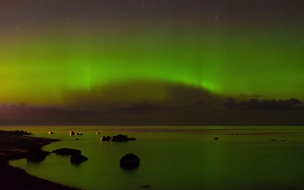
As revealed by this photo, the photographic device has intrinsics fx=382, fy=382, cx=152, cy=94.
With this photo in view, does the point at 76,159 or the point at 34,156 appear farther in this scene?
the point at 76,159

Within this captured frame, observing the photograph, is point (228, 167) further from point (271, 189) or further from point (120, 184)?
point (120, 184)

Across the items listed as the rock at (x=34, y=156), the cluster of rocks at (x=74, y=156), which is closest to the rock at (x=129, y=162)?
the cluster of rocks at (x=74, y=156)

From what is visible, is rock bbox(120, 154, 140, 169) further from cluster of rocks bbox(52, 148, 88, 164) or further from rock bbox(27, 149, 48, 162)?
rock bbox(27, 149, 48, 162)

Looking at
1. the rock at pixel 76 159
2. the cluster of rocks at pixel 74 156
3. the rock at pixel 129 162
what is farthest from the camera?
the cluster of rocks at pixel 74 156

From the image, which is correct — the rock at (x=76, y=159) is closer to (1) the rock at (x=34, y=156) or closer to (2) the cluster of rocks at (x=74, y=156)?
(2) the cluster of rocks at (x=74, y=156)

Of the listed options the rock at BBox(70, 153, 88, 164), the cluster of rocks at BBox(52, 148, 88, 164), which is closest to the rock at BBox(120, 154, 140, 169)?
the rock at BBox(70, 153, 88, 164)

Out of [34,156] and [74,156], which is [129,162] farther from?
[34,156]

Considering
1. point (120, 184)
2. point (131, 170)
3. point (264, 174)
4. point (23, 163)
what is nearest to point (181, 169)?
point (131, 170)

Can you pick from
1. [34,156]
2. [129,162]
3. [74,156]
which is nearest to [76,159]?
[74,156]

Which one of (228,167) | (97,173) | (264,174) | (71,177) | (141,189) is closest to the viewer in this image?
(141,189)

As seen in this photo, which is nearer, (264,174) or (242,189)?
(242,189)

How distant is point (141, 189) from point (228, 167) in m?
24.7

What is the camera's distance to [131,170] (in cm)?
4912

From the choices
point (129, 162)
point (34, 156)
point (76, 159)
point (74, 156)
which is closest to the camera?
point (129, 162)
